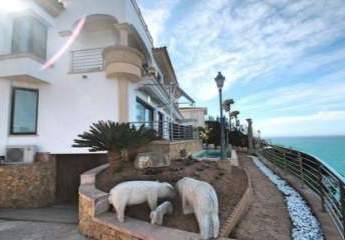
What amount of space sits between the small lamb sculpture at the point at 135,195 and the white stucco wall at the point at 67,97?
570 cm

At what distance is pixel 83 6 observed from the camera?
36.1ft

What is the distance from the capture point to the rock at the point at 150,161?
7.45m

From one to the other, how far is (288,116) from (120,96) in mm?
23319

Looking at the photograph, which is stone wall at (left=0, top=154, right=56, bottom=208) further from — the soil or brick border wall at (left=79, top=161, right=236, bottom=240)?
brick border wall at (left=79, top=161, right=236, bottom=240)

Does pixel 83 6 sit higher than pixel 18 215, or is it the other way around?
pixel 83 6

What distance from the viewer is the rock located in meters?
7.45

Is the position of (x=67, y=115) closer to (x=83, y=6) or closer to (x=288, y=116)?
(x=83, y=6)

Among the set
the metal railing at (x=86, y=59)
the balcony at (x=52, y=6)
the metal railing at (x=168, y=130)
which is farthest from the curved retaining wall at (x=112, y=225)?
the balcony at (x=52, y=6)

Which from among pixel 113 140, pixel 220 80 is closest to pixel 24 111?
pixel 113 140

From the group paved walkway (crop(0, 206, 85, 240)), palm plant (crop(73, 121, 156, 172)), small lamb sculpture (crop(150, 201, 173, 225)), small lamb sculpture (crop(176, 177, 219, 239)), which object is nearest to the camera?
small lamb sculpture (crop(176, 177, 219, 239))

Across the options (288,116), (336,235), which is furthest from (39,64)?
(288,116)

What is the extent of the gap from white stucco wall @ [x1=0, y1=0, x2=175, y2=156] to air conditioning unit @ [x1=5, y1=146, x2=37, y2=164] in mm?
428

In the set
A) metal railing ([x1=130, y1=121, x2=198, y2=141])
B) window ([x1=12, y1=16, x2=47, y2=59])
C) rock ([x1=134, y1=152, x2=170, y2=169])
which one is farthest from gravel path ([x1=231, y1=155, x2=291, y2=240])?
window ([x1=12, y1=16, x2=47, y2=59])

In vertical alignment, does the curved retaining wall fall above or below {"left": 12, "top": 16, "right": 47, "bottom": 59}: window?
below
